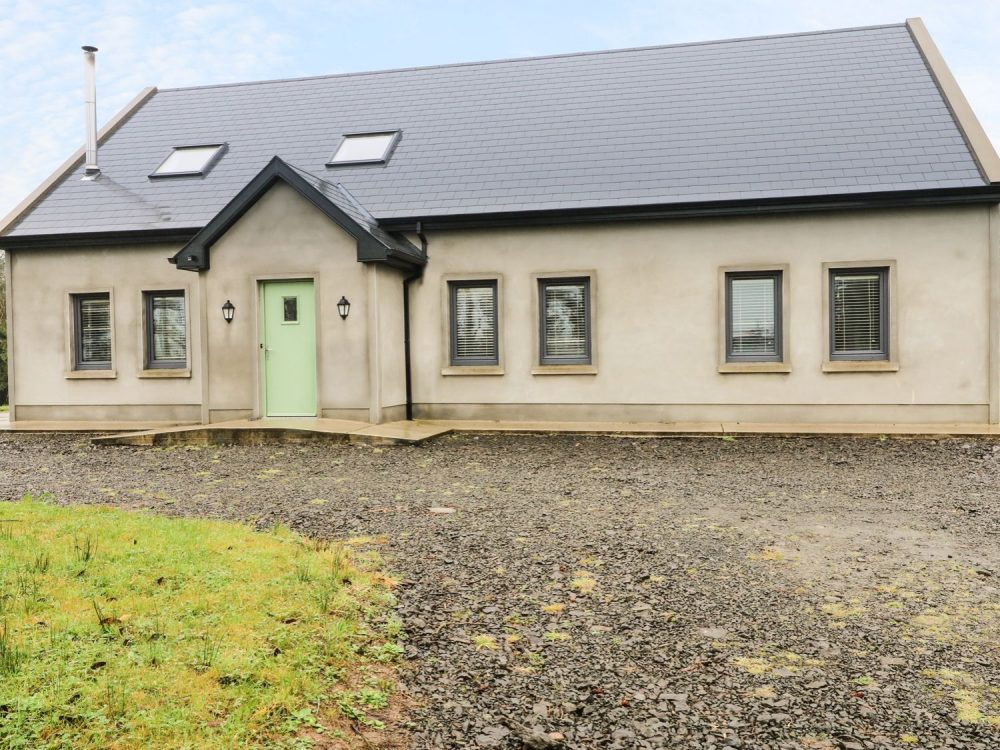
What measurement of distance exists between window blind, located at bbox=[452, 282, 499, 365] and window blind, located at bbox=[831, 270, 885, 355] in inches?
218

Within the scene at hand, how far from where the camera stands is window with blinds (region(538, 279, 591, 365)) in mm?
13695

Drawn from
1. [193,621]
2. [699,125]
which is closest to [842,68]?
[699,125]

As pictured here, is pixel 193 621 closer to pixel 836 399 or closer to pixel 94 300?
pixel 836 399

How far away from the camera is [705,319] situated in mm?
13125

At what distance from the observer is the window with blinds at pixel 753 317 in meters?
13.1

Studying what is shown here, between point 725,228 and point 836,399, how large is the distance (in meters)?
3.23

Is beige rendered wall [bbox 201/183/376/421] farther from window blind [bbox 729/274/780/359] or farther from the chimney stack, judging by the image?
window blind [bbox 729/274/780/359]

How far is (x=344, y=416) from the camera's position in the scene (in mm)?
12891

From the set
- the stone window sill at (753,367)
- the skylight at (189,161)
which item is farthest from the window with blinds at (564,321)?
the skylight at (189,161)

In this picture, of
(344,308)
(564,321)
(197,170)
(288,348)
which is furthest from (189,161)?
(564,321)

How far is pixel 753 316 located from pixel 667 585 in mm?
9260

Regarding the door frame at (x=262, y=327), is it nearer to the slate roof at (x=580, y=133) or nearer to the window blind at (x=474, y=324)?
the slate roof at (x=580, y=133)

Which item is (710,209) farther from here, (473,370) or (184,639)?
(184,639)

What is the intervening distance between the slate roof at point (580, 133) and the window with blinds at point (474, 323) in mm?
1344
